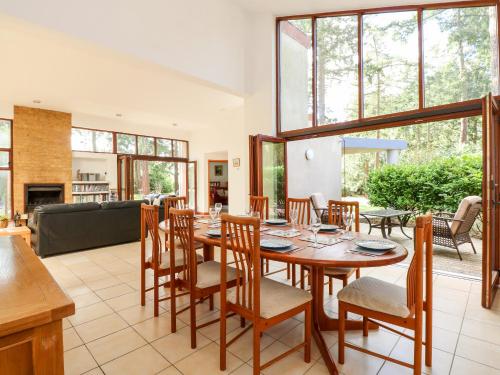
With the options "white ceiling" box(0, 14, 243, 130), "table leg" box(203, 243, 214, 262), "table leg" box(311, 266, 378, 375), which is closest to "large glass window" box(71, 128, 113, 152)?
"white ceiling" box(0, 14, 243, 130)

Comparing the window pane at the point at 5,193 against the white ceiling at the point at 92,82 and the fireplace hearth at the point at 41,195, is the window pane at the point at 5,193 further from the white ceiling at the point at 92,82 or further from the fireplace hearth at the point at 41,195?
the white ceiling at the point at 92,82

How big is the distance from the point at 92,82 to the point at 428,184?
7.43m

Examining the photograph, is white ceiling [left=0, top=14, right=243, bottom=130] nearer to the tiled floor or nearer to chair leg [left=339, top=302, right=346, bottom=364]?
the tiled floor

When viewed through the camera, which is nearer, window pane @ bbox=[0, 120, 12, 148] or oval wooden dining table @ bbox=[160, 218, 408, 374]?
oval wooden dining table @ bbox=[160, 218, 408, 374]

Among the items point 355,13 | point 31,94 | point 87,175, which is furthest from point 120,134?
point 355,13

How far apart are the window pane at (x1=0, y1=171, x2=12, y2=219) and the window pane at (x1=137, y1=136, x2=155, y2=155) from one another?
344 centimetres

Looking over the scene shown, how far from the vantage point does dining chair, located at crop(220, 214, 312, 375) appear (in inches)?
63.8

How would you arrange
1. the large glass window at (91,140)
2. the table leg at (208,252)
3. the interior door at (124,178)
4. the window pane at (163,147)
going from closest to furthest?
the table leg at (208,252)
the large glass window at (91,140)
the interior door at (124,178)
the window pane at (163,147)

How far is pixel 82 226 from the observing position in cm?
455

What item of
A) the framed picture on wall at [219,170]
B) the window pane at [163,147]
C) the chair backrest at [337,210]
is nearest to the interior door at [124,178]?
the window pane at [163,147]

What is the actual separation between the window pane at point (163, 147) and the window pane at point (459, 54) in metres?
8.08

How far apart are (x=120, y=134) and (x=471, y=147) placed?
9168 mm

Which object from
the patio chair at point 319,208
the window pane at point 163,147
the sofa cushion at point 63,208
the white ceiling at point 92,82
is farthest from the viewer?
the window pane at point 163,147

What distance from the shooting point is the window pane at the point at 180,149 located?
10.0 m
